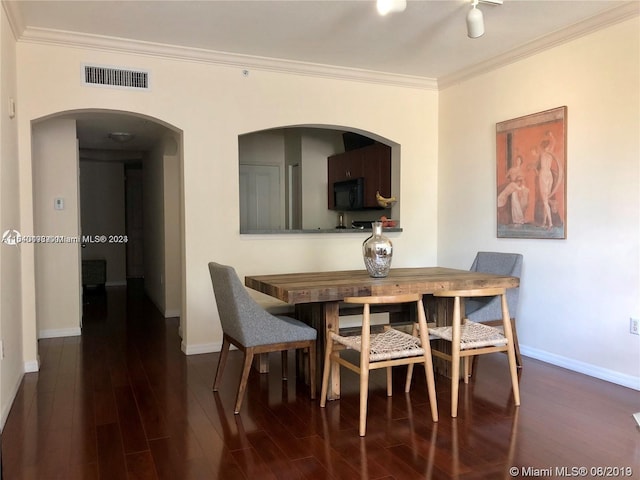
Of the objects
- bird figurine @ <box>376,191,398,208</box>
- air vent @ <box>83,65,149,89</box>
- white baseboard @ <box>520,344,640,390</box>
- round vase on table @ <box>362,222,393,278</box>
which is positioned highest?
air vent @ <box>83,65,149,89</box>

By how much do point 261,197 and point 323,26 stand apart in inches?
138

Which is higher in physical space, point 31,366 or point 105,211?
point 105,211

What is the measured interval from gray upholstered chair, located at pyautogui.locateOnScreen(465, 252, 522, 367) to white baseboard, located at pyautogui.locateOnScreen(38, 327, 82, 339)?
3.67 m

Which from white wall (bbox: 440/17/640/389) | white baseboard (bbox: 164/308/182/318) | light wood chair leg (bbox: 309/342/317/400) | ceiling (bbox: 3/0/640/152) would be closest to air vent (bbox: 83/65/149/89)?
ceiling (bbox: 3/0/640/152)

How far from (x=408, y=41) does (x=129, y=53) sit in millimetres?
2162

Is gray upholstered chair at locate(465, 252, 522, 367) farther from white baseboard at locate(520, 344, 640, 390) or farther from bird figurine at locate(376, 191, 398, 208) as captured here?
bird figurine at locate(376, 191, 398, 208)

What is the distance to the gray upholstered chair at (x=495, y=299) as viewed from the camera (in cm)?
354

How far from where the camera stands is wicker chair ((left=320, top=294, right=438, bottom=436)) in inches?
101

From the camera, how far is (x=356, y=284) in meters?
2.88

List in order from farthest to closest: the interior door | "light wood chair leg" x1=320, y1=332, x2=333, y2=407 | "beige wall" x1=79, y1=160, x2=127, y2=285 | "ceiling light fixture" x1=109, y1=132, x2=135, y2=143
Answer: "beige wall" x1=79, y1=160, x2=127, y2=285 → the interior door → "ceiling light fixture" x1=109, y1=132, x2=135, y2=143 → "light wood chair leg" x1=320, y1=332, x2=333, y2=407

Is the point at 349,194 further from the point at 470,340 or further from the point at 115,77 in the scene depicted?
the point at 470,340

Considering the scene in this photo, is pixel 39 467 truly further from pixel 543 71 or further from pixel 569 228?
pixel 543 71
